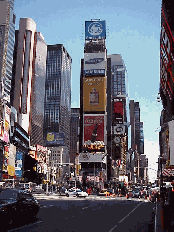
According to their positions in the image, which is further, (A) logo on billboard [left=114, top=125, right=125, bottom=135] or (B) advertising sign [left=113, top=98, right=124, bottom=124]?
(A) logo on billboard [left=114, top=125, right=125, bottom=135]

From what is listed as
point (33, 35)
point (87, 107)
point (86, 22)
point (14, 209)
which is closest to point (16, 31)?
point (33, 35)

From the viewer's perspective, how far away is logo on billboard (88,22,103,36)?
15775 cm

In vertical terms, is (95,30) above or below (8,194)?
above

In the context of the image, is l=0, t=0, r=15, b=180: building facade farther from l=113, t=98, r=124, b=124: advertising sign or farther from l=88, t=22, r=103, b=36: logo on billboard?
l=113, t=98, r=124, b=124: advertising sign

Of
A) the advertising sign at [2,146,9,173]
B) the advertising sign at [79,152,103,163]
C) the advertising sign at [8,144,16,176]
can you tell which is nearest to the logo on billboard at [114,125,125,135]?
the advertising sign at [79,152,103,163]

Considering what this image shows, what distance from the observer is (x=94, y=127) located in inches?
5679

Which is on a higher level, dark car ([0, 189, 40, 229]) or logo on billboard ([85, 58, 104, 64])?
logo on billboard ([85, 58, 104, 64])

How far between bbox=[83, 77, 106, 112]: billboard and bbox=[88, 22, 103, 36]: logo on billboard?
28944 mm

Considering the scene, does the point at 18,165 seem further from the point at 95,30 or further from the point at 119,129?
the point at 119,129

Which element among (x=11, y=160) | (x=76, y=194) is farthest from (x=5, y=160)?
(x=76, y=194)

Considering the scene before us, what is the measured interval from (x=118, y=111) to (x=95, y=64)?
42.6 metres

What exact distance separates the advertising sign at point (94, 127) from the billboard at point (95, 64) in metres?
20.6

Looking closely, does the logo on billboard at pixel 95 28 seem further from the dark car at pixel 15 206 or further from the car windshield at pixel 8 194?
the car windshield at pixel 8 194

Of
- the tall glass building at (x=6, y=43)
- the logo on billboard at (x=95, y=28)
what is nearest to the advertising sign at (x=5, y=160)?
the tall glass building at (x=6, y=43)
